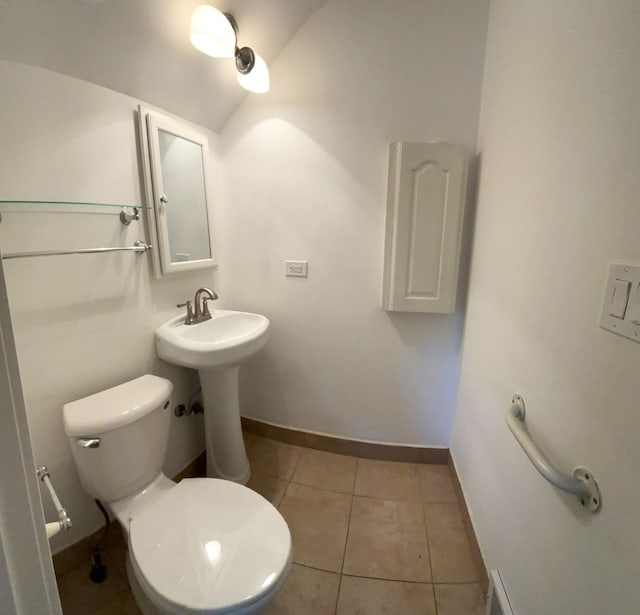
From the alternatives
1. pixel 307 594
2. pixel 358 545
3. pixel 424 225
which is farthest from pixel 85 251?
pixel 358 545

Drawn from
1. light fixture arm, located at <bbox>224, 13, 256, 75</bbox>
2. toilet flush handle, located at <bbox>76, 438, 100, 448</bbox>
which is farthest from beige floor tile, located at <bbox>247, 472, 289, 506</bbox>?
light fixture arm, located at <bbox>224, 13, 256, 75</bbox>

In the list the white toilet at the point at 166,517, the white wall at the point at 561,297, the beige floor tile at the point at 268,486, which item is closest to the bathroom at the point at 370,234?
the white wall at the point at 561,297

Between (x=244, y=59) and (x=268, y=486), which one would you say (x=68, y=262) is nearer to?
(x=244, y=59)

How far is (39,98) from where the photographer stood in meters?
0.92

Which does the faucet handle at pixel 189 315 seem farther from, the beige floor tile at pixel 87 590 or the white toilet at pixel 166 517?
the beige floor tile at pixel 87 590

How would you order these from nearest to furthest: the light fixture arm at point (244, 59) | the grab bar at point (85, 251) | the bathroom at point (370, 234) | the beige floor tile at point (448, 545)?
the bathroom at point (370, 234) → the grab bar at point (85, 251) → the beige floor tile at point (448, 545) → the light fixture arm at point (244, 59)

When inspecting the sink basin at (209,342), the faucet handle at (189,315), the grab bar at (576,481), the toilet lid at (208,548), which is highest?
the faucet handle at (189,315)

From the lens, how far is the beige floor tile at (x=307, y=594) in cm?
106

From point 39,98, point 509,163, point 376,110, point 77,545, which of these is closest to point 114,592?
point 77,545

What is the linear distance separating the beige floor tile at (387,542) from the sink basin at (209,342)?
0.93m

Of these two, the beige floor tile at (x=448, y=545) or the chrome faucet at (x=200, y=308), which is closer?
the beige floor tile at (x=448, y=545)

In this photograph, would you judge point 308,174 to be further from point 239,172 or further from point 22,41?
point 22,41

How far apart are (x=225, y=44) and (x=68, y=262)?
1.02m

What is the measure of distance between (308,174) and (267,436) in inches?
62.5
